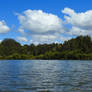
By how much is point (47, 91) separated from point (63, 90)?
1.79 m

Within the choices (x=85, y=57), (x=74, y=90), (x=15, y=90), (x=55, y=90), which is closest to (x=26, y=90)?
(x=15, y=90)

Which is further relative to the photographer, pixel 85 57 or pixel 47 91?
pixel 85 57

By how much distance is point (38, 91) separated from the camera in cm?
1989

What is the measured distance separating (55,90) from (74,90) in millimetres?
2079

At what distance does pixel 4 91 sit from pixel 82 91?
27.3 feet

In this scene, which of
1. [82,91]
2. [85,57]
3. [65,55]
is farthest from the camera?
[65,55]

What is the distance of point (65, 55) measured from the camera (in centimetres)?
19750

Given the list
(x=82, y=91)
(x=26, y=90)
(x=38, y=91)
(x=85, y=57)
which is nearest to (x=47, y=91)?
(x=38, y=91)

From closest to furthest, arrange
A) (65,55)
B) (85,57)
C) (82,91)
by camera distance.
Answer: (82,91) → (85,57) → (65,55)

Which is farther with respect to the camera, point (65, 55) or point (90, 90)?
point (65, 55)

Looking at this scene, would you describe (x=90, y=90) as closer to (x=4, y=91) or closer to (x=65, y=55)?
(x=4, y=91)

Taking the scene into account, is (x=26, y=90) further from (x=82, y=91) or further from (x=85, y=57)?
(x=85, y=57)

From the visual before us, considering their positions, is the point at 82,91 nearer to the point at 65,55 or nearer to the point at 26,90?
the point at 26,90

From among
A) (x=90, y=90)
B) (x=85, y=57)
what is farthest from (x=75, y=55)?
(x=90, y=90)
